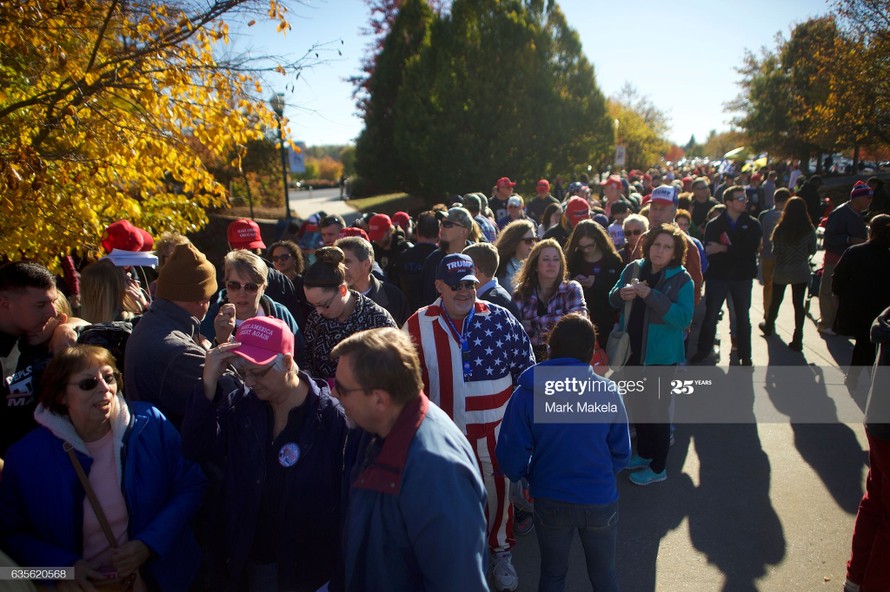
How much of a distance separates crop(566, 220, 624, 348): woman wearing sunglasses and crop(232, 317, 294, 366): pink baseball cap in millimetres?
3635

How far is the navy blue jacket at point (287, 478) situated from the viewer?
8.52 feet

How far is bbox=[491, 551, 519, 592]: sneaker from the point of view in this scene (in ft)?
12.1


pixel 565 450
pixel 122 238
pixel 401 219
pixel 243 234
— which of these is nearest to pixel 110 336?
pixel 122 238

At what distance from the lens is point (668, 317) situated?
4.57 metres

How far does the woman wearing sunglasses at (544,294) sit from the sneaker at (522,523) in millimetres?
1168

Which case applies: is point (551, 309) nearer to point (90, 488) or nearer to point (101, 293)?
point (101, 293)

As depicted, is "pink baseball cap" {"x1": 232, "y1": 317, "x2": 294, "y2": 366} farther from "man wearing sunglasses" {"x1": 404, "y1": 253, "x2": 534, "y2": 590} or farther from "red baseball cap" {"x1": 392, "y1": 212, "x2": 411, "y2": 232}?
"red baseball cap" {"x1": 392, "y1": 212, "x2": 411, "y2": 232}

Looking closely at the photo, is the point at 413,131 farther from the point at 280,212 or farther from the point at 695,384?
the point at 695,384

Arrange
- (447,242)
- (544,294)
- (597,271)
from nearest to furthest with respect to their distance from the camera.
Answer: (544,294) → (597,271) → (447,242)

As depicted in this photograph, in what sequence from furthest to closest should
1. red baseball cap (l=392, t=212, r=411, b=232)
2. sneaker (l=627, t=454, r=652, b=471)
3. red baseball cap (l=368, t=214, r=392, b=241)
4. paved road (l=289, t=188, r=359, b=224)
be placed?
paved road (l=289, t=188, r=359, b=224) < red baseball cap (l=392, t=212, r=411, b=232) < red baseball cap (l=368, t=214, r=392, b=241) < sneaker (l=627, t=454, r=652, b=471)

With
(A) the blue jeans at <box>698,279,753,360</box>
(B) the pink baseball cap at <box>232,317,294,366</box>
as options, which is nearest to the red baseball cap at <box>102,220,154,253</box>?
(B) the pink baseball cap at <box>232,317,294,366</box>

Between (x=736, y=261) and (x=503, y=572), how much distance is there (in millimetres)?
4814

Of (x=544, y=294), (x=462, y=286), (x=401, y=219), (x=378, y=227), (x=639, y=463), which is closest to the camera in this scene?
(x=462, y=286)

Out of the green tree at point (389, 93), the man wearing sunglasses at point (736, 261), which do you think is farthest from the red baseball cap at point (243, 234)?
the green tree at point (389, 93)
